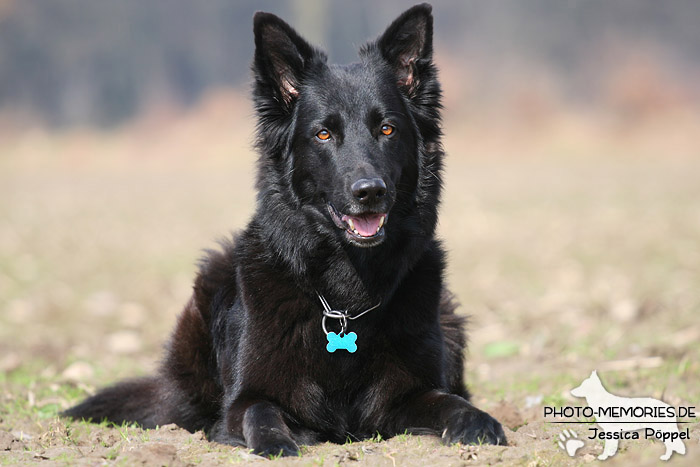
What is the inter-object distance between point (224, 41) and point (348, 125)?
41.6m

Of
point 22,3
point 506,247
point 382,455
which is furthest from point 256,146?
point 22,3

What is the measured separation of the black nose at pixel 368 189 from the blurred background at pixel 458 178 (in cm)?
98

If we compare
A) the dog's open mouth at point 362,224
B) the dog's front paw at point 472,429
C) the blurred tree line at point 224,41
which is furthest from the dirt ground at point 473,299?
the blurred tree line at point 224,41

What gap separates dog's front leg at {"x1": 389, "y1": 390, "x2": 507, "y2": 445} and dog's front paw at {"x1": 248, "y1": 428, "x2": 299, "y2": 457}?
715mm

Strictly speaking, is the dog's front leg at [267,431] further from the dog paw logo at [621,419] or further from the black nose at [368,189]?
the dog paw logo at [621,419]

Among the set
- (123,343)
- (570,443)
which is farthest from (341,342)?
(123,343)

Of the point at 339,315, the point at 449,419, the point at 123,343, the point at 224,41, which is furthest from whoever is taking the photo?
the point at 224,41

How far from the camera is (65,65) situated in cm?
4309

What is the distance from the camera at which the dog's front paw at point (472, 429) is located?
12.5 ft

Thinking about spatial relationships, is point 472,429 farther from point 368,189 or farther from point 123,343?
point 123,343

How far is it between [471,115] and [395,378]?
3442 cm

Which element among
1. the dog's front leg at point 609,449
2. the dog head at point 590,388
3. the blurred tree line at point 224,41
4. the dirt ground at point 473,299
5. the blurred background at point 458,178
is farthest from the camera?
the blurred tree line at point 224,41

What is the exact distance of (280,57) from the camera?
465cm

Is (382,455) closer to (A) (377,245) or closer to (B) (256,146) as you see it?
(A) (377,245)
